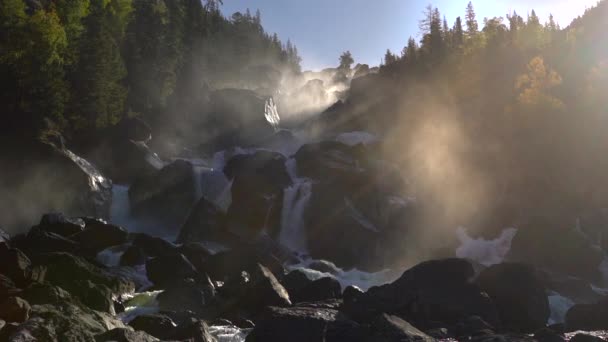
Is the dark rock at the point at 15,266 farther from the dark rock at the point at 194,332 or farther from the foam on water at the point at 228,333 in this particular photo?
the foam on water at the point at 228,333

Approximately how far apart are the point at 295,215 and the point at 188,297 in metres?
21.4

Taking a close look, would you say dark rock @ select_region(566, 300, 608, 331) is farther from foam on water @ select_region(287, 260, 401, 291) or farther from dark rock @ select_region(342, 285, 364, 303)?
foam on water @ select_region(287, 260, 401, 291)

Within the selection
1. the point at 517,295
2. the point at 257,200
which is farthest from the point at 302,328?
the point at 257,200

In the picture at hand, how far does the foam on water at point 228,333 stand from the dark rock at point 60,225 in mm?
17480

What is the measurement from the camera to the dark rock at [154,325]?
20906 millimetres

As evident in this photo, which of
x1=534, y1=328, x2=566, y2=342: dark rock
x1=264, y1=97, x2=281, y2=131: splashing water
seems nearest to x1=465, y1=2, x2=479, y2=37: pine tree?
x1=264, y1=97, x2=281, y2=131: splashing water

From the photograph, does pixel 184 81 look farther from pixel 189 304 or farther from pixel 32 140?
pixel 189 304

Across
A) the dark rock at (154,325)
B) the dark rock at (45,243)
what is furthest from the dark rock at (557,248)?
the dark rock at (45,243)

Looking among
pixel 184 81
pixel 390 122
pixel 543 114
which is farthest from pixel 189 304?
pixel 184 81

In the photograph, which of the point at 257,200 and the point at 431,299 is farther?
the point at 257,200

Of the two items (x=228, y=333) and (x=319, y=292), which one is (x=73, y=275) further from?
(x=319, y=292)

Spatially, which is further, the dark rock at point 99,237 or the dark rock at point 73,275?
the dark rock at point 99,237

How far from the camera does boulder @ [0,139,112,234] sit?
43194 mm

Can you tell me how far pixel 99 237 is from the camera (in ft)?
121
